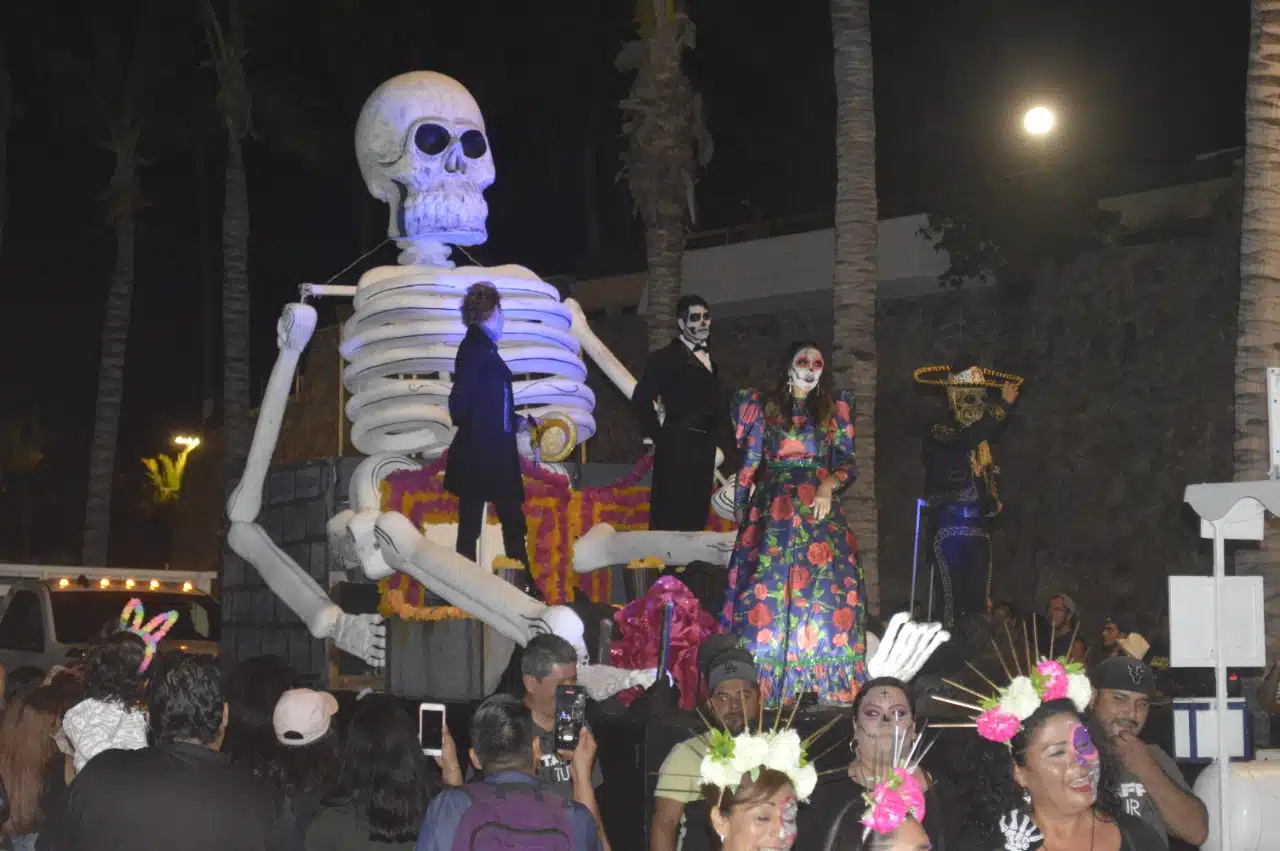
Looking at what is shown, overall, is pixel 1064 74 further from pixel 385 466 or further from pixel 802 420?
pixel 802 420

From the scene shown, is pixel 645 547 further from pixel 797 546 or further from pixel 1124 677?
pixel 1124 677

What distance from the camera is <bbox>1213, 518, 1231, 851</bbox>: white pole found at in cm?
727

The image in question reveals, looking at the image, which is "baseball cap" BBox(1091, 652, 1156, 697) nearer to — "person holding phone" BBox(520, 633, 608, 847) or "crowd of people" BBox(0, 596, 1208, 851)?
"crowd of people" BBox(0, 596, 1208, 851)

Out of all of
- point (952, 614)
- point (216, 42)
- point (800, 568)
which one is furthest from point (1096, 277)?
point (216, 42)

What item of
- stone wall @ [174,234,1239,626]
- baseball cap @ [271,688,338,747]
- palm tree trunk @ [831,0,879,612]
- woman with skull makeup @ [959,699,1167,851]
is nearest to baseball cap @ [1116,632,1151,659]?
palm tree trunk @ [831,0,879,612]

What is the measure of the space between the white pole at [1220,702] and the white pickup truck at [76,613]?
10.0m

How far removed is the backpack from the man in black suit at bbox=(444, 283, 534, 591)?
6.13m

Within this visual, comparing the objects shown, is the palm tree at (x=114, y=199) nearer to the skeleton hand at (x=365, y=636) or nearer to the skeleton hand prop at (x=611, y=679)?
the skeleton hand at (x=365, y=636)

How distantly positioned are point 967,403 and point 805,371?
2.84 m

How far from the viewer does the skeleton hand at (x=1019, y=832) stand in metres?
5.36

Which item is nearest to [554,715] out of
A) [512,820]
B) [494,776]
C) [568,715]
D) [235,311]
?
[568,715]

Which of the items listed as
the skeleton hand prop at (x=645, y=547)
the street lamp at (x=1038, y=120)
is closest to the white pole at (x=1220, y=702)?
the skeleton hand prop at (x=645, y=547)

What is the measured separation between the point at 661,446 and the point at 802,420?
110 inches

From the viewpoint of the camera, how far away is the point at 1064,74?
24406 millimetres
